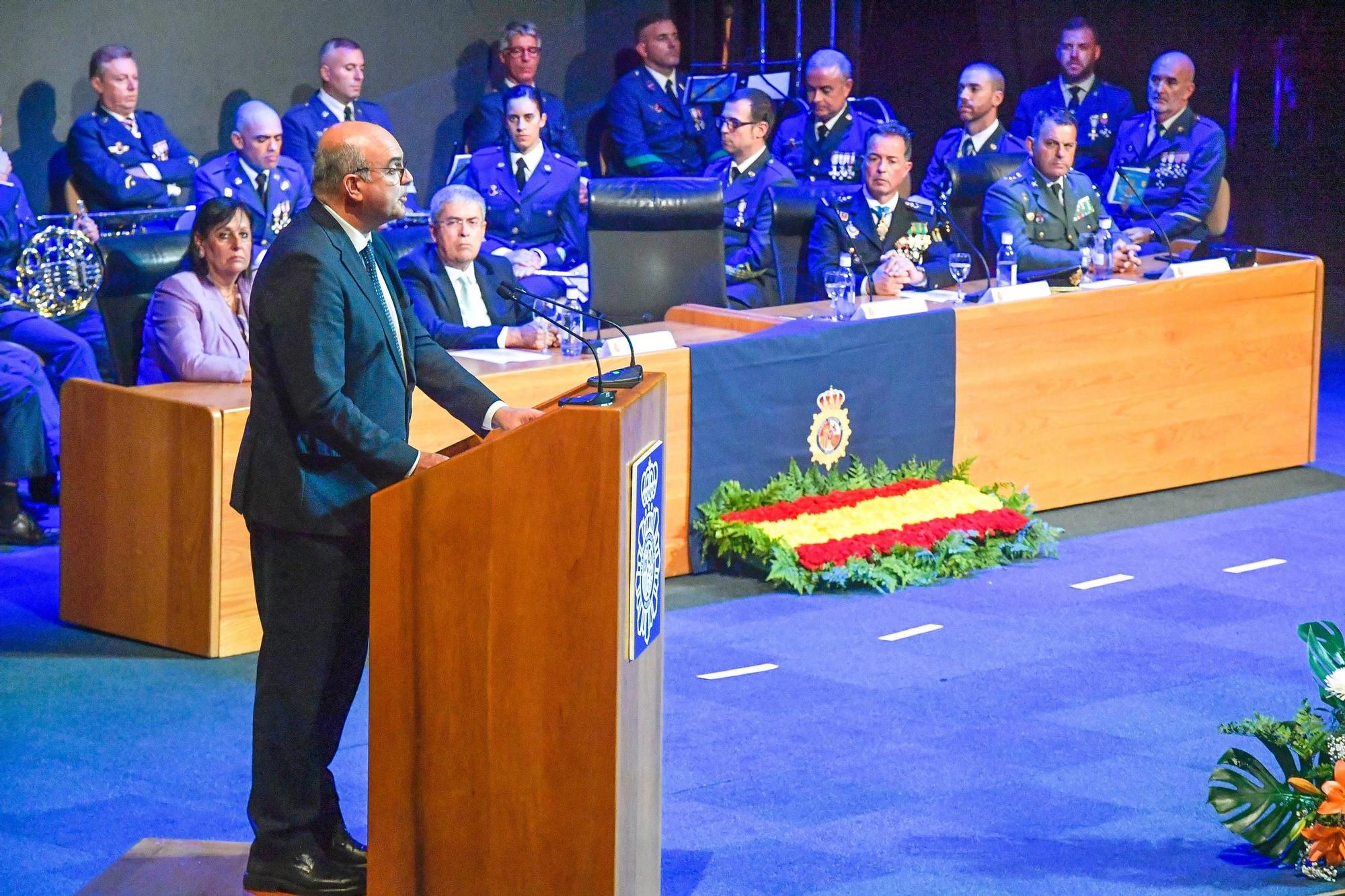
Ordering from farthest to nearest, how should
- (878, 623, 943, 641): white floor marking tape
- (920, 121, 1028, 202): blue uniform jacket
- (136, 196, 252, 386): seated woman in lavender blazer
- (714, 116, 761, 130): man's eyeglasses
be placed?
(920, 121, 1028, 202): blue uniform jacket < (714, 116, 761, 130): man's eyeglasses < (136, 196, 252, 386): seated woman in lavender blazer < (878, 623, 943, 641): white floor marking tape

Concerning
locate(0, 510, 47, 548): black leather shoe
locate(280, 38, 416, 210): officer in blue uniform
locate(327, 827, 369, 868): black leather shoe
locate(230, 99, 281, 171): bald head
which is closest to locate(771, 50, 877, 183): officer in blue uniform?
locate(280, 38, 416, 210): officer in blue uniform

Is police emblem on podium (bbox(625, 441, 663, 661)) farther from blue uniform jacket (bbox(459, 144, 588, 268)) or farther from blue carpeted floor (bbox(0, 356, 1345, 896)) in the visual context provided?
blue uniform jacket (bbox(459, 144, 588, 268))

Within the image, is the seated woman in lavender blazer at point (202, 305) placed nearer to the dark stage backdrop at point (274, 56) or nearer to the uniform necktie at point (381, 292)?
the uniform necktie at point (381, 292)

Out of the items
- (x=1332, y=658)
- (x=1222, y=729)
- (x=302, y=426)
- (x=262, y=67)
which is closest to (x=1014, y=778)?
(x=1222, y=729)

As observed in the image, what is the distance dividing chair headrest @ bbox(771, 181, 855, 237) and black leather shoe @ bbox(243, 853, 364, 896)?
4.14m

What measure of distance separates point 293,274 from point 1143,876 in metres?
1.67

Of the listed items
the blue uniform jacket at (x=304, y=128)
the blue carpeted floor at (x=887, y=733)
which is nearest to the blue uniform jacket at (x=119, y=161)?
the blue uniform jacket at (x=304, y=128)

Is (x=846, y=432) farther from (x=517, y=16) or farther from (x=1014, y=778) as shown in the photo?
(x=517, y=16)

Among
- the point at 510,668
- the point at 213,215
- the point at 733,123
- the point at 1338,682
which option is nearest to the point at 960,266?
the point at 733,123

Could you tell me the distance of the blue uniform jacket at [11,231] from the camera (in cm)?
557

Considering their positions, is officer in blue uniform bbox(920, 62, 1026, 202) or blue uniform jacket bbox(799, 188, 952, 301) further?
officer in blue uniform bbox(920, 62, 1026, 202)

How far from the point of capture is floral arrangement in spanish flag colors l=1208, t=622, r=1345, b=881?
289 centimetres

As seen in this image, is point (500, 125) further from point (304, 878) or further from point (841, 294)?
point (304, 878)

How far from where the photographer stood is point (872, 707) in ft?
12.7
